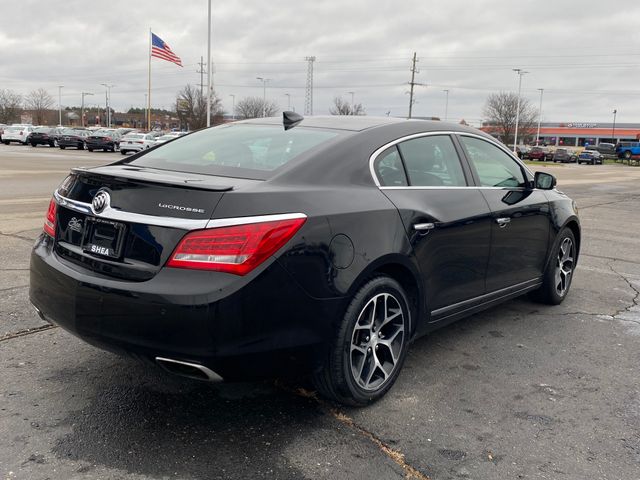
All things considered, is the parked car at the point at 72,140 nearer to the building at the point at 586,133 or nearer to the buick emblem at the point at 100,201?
the buick emblem at the point at 100,201

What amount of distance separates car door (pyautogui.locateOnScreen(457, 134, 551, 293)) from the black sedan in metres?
0.16

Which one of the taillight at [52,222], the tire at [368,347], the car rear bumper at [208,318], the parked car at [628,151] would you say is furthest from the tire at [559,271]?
the parked car at [628,151]

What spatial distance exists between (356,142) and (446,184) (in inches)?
32.6

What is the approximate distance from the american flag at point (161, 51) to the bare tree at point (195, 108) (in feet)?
70.1

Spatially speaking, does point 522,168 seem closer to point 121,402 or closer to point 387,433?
point 387,433

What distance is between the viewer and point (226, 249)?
9.21ft

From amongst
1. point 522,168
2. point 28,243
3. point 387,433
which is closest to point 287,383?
point 387,433

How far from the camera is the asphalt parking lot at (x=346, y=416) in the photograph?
9.42ft

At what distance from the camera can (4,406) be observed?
3.32 meters

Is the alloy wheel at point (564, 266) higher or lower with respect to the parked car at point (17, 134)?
Answer: lower

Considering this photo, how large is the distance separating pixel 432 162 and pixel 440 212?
42cm

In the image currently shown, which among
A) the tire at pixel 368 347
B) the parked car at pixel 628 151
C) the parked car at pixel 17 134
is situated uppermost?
the parked car at pixel 628 151

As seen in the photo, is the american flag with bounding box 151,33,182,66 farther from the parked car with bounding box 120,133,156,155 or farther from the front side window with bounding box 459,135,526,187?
the front side window with bounding box 459,135,526,187

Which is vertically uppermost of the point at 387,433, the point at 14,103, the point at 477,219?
the point at 14,103
